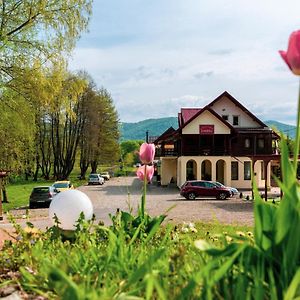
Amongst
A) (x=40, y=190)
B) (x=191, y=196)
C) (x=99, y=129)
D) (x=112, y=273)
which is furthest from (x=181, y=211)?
(x=99, y=129)

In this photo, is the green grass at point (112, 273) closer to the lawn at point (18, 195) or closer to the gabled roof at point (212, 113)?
the lawn at point (18, 195)

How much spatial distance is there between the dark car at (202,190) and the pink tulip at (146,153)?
29871mm

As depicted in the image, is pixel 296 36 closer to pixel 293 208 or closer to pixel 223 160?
pixel 293 208

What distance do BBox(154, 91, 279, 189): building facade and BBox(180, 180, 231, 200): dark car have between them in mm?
10890

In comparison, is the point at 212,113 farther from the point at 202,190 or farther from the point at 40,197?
the point at 40,197

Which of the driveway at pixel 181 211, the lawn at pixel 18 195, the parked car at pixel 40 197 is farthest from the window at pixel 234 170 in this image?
the parked car at pixel 40 197

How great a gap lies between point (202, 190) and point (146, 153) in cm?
3044

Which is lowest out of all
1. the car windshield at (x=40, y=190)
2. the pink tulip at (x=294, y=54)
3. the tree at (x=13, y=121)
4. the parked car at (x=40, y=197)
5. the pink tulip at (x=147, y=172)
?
the parked car at (x=40, y=197)

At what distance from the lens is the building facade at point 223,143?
47125 mm

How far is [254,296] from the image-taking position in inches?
96.3

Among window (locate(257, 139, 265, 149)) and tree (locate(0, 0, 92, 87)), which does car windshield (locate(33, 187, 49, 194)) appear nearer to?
tree (locate(0, 0, 92, 87))

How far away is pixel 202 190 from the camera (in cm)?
3534

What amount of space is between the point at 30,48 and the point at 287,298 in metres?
17.2

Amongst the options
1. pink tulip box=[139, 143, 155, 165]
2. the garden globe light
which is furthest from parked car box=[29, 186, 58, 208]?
pink tulip box=[139, 143, 155, 165]
